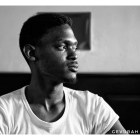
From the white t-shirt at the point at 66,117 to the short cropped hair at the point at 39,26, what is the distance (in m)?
0.16

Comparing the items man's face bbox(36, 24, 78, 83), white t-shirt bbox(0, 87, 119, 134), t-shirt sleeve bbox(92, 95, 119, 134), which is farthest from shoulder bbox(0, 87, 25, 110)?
t-shirt sleeve bbox(92, 95, 119, 134)

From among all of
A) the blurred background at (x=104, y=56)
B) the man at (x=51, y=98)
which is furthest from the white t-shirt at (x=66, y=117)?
the blurred background at (x=104, y=56)

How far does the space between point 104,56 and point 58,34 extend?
324mm

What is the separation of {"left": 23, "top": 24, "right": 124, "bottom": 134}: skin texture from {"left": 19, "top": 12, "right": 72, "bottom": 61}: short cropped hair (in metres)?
0.01

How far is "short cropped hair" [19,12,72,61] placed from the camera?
0.57 m

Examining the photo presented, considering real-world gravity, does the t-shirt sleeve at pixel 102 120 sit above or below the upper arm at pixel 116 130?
above

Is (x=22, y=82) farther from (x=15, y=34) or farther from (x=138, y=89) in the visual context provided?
(x=138, y=89)

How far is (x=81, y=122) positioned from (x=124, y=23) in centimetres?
51

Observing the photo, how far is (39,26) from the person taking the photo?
1.89 ft

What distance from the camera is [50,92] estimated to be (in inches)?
22.9

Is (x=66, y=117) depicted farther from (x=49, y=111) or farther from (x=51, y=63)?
(x=51, y=63)

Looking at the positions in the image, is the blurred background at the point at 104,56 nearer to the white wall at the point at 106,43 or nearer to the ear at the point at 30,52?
the white wall at the point at 106,43

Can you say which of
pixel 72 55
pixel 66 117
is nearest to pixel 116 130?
pixel 66 117

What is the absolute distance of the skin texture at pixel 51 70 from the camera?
0.54 metres
